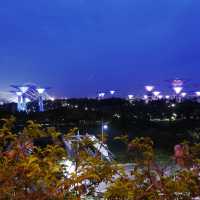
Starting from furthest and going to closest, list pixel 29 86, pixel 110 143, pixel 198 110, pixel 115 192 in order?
pixel 29 86, pixel 198 110, pixel 110 143, pixel 115 192

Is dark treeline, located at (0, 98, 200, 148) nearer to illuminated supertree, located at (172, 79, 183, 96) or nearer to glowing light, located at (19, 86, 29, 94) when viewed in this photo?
illuminated supertree, located at (172, 79, 183, 96)

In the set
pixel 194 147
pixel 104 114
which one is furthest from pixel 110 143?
pixel 104 114

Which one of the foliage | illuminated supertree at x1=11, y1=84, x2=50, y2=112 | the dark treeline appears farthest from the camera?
illuminated supertree at x1=11, y1=84, x2=50, y2=112

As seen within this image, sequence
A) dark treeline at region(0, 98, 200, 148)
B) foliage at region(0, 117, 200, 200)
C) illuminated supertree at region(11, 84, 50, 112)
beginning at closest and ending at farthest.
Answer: foliage at region(0, 117, 200, 200) → dark treeline at region(0, 98, 200, 148) → illuminated supertree at region(11, 84, 50, 112)

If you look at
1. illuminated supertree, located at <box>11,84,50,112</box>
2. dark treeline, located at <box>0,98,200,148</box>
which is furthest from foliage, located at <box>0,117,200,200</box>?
illuminated supertree, located at <box>11,84,50,112</box>

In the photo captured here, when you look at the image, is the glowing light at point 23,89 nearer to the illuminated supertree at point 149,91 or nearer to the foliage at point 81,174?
the illuminated supertree at point 149,91

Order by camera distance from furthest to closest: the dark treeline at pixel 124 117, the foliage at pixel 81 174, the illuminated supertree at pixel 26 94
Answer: the illuminated supertree at pixel 26 94
the dark treeline at pixel 124 117
the foliage at pixel 81 174

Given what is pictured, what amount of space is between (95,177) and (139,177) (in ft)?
1.17

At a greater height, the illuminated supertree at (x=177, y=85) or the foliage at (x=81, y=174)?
the illuminated supertree at (x=177, y=85)

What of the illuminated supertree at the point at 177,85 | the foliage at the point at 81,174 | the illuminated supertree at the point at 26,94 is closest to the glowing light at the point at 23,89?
the illuminated supertree at the point at 26,94

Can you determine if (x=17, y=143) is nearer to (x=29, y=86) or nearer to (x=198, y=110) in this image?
(x=198, y=110)

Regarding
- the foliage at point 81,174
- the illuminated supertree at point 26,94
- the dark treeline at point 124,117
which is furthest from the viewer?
the illuminated supertree at point 26,94

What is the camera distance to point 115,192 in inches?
121

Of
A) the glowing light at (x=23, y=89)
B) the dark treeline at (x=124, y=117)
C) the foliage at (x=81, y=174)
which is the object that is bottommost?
the foliage at (x=81, y=174)
